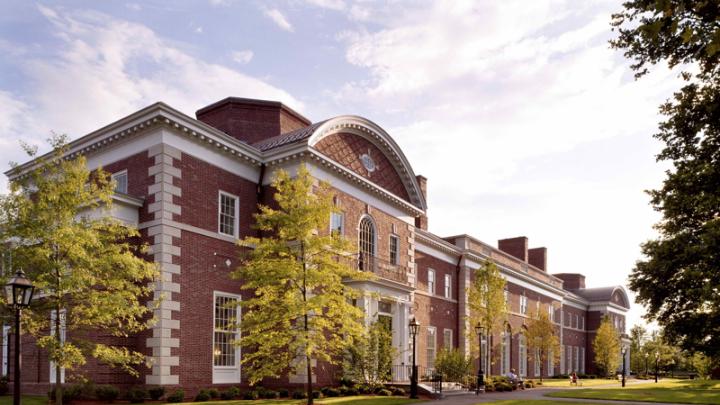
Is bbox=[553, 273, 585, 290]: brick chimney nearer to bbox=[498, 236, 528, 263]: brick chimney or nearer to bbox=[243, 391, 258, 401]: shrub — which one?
bbox=[498, 236, 528, 263]: brick chimney

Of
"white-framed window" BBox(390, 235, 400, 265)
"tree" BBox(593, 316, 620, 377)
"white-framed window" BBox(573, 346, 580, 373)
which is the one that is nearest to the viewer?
"white-framed window" BBox(390, 235, 400, 265)

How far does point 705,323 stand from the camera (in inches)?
890

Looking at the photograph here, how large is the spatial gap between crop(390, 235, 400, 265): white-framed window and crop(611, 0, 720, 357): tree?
1147cm

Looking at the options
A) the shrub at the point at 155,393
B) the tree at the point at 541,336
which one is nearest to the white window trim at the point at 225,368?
the shrub at the point at 155,393

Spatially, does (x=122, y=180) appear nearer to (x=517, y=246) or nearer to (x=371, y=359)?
(x=371, y=359)

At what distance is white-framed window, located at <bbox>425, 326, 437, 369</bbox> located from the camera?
120ft

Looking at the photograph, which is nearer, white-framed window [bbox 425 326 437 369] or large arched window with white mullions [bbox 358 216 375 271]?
large arched window with white mullions [bbox 358 216 375 271]

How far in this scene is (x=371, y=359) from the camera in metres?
25.5

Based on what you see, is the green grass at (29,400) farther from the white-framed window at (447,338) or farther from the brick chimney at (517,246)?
the brick chimney at (517,246)

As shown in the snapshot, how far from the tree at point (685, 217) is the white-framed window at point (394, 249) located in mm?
11467

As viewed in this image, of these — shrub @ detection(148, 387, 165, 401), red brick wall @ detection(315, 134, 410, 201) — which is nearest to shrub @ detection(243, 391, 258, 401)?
shrub @ detection(148, 387, 165, 401)

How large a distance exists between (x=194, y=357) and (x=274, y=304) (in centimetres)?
378

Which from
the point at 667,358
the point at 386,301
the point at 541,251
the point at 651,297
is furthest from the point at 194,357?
the point at 667,358

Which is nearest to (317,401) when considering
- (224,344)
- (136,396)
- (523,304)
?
(224,344)
